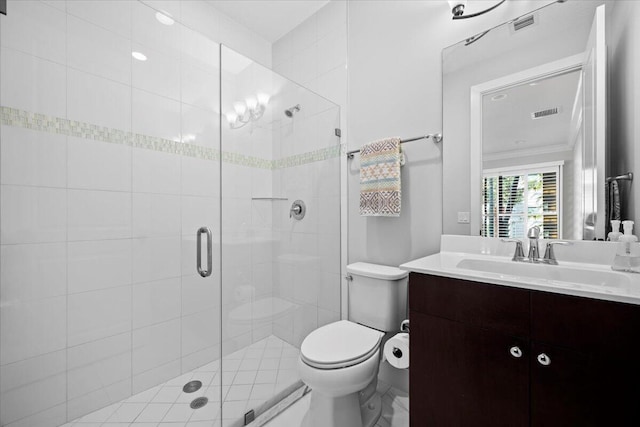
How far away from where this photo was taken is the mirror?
108 cm

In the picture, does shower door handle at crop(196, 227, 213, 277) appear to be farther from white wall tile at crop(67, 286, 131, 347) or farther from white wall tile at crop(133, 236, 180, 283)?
white wall tile at crop(67, 286, 131, 347)

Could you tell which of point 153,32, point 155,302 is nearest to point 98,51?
point 153,32

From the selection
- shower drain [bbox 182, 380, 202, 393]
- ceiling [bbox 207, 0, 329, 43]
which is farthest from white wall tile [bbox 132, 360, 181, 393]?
ceiling [bbox 207, 0, 329, 43]

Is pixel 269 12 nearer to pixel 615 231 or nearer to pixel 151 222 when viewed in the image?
pixel 151 222

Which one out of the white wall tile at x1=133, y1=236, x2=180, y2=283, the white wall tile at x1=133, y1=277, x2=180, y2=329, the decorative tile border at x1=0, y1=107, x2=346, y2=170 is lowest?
the white wall tile at x1=133, y1=277, x2=180, y2=329

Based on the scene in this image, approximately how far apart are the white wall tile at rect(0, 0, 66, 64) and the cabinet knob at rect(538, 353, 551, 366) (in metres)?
2.35

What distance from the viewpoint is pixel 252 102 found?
4.96 feet

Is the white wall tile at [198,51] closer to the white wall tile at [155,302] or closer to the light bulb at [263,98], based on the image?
the light bulb at [263,98]

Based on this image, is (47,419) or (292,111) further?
(292,111)

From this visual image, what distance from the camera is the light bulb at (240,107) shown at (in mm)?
1432

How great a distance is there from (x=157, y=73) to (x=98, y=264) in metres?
1.20

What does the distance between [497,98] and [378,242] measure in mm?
1010

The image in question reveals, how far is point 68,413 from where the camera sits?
1.35 meters

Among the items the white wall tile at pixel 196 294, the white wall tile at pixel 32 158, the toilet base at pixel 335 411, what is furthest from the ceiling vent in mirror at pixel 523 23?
the white wall tile at pixel 32 158
